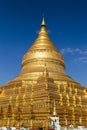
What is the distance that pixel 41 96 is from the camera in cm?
3644

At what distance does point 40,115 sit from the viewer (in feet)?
113

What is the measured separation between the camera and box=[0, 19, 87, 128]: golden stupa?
1391 inches

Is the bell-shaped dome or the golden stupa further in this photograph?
the bell-shaped dome

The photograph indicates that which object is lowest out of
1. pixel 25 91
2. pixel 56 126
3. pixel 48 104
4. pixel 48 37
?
pixel 56 126

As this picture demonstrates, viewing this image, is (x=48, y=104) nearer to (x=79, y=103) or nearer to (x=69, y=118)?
(x=69, y=118)

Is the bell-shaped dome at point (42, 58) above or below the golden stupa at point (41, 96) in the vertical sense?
above

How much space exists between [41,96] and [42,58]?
1370 cm

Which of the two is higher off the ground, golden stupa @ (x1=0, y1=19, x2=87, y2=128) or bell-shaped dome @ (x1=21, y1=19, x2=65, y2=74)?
bell-shaped dome @ (x1=21, y1=19, x2=65, y2=74)

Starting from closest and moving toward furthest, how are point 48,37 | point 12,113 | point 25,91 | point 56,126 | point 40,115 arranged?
point 56,126
point 40,115
point 12,113
point 25,91
point 48,37

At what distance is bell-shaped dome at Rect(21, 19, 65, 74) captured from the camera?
48.1 metres

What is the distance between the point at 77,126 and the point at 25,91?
374 inches

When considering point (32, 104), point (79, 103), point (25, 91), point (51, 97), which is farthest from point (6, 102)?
point (79, 103)

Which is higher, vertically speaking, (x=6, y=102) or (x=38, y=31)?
(x=38, y=31)

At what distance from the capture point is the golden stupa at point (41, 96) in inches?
1391
